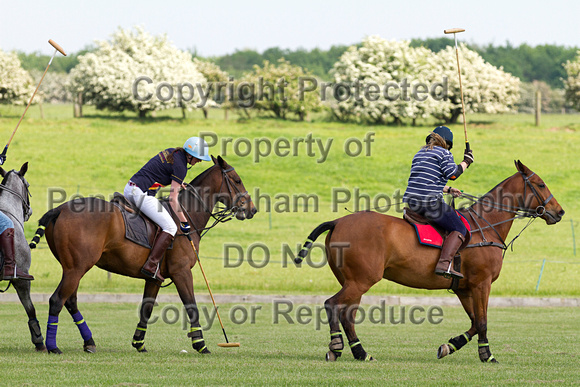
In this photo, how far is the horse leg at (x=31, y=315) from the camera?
1021cm

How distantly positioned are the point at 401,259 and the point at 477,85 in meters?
51.6

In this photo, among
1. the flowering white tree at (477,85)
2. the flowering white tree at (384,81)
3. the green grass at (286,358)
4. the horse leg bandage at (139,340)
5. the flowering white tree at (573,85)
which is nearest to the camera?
the green grass at (286,358)

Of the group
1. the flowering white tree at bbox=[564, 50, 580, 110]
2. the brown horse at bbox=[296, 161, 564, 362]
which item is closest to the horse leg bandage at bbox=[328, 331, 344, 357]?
the brown horse at bbox=[296, 161, 564, 362]

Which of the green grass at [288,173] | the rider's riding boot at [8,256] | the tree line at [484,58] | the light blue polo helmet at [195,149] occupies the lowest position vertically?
the green grass at [288,173]

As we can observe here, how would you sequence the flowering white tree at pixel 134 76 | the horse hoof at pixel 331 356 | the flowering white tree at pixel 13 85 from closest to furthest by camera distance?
the horse hoof at pixel 331 356, the flowering white tree at pixel 134 76, the flowering white tree at pixel 13 85

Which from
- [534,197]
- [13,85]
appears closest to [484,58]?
[13,85]

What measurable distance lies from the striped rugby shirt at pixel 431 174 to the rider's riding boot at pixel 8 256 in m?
5.15

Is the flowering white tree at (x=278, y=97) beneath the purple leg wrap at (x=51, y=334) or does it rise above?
above

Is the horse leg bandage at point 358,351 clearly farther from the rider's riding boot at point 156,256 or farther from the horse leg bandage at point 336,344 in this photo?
the rider's riding boot at point 156,256

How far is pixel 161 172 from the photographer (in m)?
10.6

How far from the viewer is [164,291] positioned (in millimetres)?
22234

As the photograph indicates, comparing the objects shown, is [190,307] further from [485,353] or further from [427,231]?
[485,353]

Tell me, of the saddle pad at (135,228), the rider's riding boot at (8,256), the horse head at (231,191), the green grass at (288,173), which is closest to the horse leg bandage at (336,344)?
the horse head at (231,191)

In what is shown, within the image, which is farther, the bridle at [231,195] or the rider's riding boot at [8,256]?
the bridle at [231,195]
